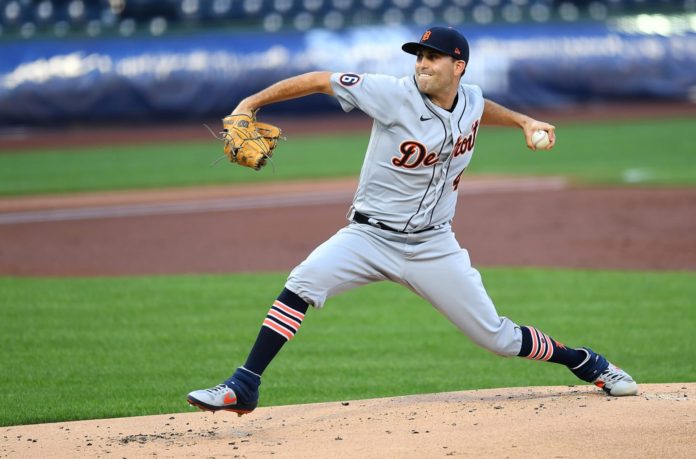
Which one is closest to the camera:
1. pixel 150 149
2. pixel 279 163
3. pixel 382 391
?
pixel 382 391

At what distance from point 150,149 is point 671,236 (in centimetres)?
1082

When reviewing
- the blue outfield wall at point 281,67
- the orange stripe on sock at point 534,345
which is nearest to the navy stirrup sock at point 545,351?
the orange stripe on sock at point 534,345

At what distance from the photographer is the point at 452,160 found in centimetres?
470

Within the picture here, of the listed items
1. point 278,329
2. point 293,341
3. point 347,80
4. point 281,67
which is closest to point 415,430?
point 278,329

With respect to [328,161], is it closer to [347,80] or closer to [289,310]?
[347,80]

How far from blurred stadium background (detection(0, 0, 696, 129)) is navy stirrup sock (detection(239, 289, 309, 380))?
53.0ft

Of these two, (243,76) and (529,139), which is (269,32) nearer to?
(243,76)

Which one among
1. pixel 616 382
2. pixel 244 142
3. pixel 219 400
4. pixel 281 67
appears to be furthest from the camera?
pixel 281 67

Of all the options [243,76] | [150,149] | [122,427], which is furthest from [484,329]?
[243,76]

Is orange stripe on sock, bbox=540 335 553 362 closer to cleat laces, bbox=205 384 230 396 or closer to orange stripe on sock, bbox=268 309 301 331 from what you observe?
orange stripe on sock, bbox=268 309 301 331

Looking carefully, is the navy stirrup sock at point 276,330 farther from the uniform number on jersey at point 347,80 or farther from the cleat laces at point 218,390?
the uniform number on jersey at point 347,80

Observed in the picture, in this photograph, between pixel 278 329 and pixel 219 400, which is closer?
pixel 219 400

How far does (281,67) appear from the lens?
20.4 metres

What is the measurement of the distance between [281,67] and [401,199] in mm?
16078
